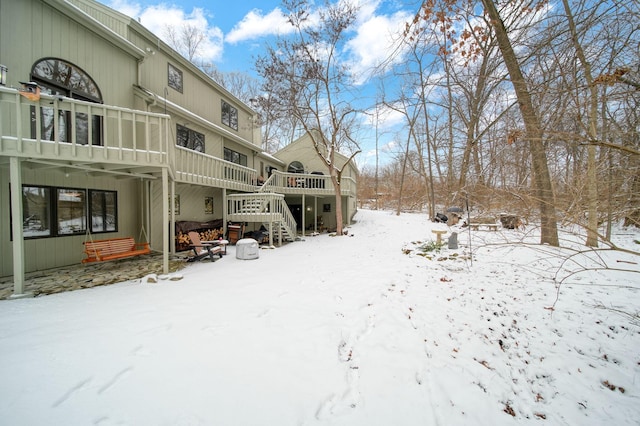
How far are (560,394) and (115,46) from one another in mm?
12298

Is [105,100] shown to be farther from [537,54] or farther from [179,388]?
[537,54]

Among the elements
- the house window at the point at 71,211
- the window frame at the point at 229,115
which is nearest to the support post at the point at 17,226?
the house window at the point at 71,211

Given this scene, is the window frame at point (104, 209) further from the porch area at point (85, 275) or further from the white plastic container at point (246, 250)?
the white plastic container at point (246, 250)

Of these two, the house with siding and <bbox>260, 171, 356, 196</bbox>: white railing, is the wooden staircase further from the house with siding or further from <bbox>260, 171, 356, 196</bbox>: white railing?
<bbox>260, 171, 356, 196</bbox>: white railing

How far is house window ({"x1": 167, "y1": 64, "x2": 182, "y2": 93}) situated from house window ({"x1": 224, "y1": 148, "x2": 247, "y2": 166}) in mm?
3191

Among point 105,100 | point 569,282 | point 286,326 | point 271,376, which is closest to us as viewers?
point 271,376

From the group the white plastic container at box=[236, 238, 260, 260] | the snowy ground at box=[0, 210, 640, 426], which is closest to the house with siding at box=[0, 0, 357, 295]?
the white plastic container at box=[236, 238, 260, 260]

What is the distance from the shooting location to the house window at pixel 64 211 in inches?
228

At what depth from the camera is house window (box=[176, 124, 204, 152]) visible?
30.7 ft

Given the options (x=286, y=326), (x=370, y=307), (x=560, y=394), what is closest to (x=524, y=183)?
(x=560, y=394)

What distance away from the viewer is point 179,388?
2.29m

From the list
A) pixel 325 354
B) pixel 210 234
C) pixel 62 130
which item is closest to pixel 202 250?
pixel 210 234

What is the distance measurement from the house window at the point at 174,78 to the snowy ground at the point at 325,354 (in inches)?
330

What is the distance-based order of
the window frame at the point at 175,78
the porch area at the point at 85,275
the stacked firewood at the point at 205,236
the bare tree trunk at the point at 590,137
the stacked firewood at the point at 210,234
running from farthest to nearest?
the stacked firewood at the point at 210,234, the window frame at the point at 175,78, the stacked firewood at the point at 205,236, the porch area at the point at 85,275, the bare tree trunk at the point at 590,137
